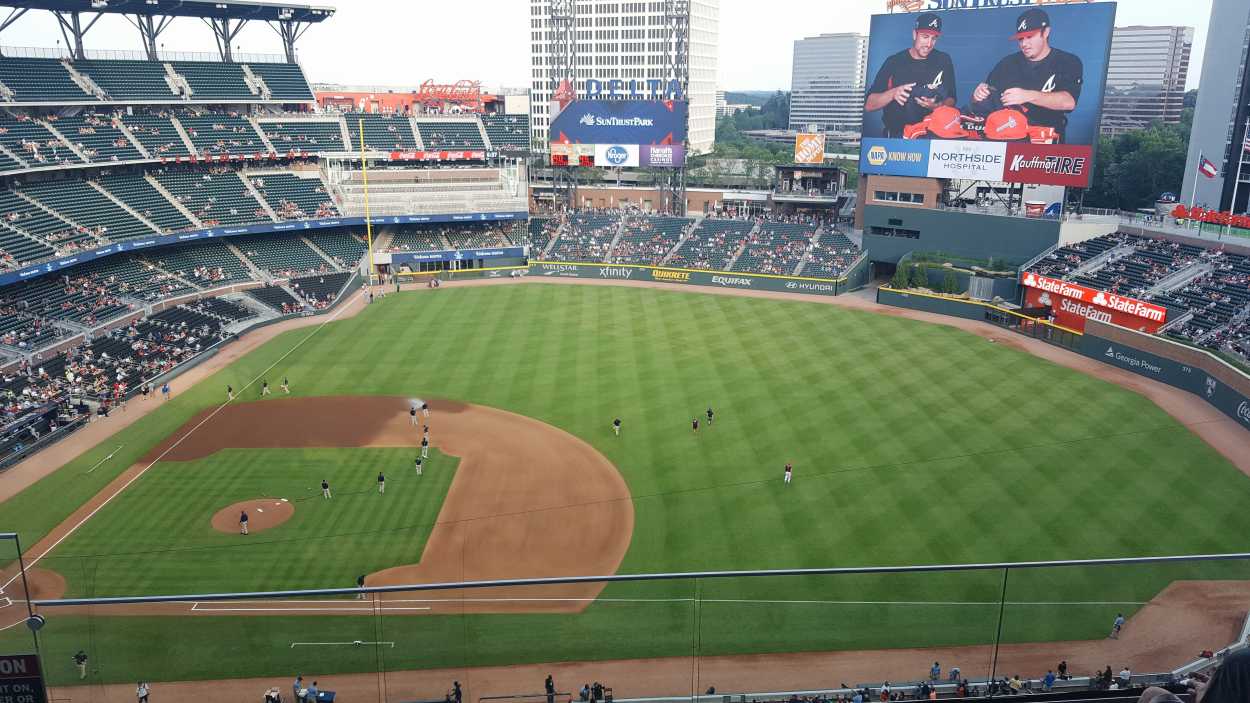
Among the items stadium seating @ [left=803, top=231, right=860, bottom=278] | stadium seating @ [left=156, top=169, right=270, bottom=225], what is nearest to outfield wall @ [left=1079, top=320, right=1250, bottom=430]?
stadium seating @ [left=803, top=231, right=860, bottom=278]

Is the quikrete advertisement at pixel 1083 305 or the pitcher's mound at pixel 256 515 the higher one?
the quikrete advertisement at pixel 1083 305

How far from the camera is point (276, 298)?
197 ft

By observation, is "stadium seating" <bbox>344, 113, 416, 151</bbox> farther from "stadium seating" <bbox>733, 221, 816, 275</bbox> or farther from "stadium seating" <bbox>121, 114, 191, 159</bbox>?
"stadium seating" <bbox>733, 221, 816, 275</bbox>

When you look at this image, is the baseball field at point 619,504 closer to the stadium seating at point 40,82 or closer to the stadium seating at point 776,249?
the stadium seating at point 776,249

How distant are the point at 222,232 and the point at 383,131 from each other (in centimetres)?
2260

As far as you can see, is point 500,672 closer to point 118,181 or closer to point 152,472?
point 152,472

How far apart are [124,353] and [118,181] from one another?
23719 millimetres

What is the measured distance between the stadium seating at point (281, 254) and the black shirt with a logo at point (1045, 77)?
53.5 metres

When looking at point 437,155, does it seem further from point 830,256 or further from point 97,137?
point 830,256

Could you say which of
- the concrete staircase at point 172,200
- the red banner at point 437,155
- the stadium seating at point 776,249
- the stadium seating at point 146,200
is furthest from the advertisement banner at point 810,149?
the stadium seating at point 146,200

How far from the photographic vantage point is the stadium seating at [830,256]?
6656 cm

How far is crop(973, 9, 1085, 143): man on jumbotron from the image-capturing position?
55.8 m

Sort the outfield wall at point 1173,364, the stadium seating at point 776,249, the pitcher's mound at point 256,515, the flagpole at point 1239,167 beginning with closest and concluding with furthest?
the pitcher's mound at point 256,515 → the outfield wall at point 1173,364 → the flagpole at point 1239,167 → the stadium seating at point 776,249

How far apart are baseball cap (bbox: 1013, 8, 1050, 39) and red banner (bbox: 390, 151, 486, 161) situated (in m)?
48.3
